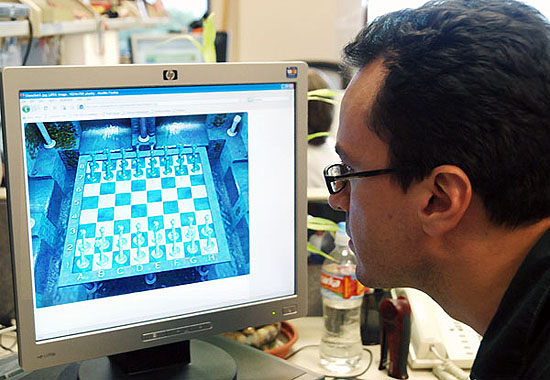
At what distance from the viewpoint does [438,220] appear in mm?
821

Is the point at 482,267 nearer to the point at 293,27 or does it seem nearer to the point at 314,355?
the point at 314,355

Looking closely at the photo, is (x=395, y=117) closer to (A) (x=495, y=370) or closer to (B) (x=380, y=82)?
(B) (x=380, y=82)

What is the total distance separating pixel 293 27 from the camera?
4250mm

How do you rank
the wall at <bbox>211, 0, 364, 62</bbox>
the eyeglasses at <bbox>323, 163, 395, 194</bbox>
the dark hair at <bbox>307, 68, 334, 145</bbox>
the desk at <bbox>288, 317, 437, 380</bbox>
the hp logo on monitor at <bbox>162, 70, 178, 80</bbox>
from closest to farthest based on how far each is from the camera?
the eyeglasses at <bbox>323, 163, 395, 194</bbox>
the hp logo on monitor at <bbox>162, 70, 178, 80</bbox>
the desk at <bbox>288, 317, 437, 380</bbox>
the dark hair at <bbox>307, 68, 334, 145</bbox>
the wall at <bbox>211, 0, 364, 62</bbox>

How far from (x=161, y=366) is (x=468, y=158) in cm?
56

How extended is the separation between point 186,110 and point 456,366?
0.61m

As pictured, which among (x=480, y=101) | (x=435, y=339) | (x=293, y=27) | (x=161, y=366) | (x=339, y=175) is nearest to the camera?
(x=480, y=101)

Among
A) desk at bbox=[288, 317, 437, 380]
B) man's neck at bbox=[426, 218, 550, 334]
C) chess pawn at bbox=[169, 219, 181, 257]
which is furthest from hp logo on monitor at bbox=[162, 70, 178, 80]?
desk at bbox=[288, 317, 437, 380]

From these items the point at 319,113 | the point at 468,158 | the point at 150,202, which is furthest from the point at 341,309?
the point at 319,113

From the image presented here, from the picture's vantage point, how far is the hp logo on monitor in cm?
98

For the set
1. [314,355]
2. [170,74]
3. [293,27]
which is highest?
[293,27]

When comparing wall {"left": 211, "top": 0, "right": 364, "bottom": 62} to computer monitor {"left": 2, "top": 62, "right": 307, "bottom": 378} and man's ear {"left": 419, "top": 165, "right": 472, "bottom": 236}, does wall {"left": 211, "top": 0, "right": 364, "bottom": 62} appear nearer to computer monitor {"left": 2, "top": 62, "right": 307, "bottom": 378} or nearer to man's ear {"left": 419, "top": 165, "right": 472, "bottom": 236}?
computer monitor {"left": 2, "top": 62, "right": 307, "bottom": 378}

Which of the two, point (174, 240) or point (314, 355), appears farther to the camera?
point (314, 355)

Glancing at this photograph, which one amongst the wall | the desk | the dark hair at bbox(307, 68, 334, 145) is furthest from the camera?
the wall
